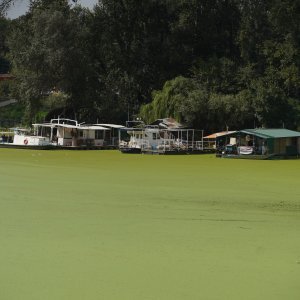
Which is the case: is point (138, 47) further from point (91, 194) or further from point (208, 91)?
point (91, 194)

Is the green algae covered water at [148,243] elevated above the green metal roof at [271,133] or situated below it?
below

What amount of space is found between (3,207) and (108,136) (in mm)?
31863

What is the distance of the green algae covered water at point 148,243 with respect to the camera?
217 inches

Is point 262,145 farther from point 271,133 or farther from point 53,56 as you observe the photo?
point 53,56

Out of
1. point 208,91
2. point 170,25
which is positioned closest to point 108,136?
point 208,91

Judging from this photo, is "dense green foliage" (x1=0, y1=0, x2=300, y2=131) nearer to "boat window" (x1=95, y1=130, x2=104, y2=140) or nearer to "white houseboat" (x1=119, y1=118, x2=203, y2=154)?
"white houseboat" (x1=119, y1=118, x2=203, y2=154)

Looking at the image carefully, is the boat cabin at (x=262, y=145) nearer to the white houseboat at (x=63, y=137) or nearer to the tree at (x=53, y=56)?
the white houseboat at (x=63, y=137)

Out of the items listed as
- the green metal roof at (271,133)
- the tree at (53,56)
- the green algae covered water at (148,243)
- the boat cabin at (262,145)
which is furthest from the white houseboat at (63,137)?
the green algae covered water at (148,243)

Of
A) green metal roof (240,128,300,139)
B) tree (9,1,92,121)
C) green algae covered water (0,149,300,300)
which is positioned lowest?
green algae covered water (0,149,300,300)

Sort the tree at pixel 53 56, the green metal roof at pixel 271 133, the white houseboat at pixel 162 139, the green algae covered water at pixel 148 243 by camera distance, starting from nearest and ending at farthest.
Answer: the green algae covered water at pixel 148 243 → the green metal roof at pixel 271 133 → the white houseboat at pixel 162 139 → the tree at pixel 53 56

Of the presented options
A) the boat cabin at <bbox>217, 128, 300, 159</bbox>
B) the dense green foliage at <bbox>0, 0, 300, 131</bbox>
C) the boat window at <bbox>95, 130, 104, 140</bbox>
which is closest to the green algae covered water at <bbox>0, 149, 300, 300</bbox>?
the boat cabin at <bbox>217, 128, 300, 159</bbox>

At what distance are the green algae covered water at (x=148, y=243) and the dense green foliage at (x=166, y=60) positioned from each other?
26.8m

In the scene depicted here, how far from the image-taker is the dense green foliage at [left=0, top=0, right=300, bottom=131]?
40.4 meters

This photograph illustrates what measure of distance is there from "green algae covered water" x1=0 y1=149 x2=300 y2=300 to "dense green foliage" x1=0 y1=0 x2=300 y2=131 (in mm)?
26800
